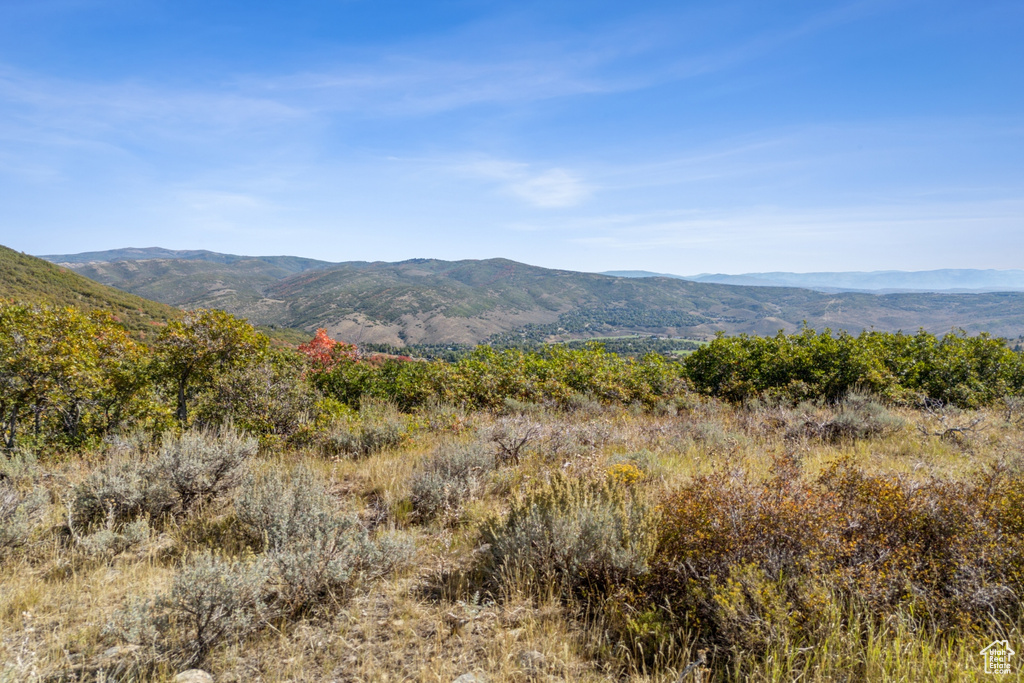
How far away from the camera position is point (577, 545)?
117 inches

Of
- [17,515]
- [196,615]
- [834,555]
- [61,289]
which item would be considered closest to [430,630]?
[196,615]

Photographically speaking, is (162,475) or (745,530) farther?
(162,475)

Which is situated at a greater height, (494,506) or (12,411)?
(12,411)

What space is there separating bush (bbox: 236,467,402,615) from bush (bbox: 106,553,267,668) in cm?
20

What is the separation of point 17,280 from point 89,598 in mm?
108148

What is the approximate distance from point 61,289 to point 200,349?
4016 inches

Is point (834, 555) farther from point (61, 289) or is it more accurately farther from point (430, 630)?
point (61, 289)

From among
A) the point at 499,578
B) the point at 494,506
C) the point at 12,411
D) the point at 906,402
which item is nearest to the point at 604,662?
the point at 499,578

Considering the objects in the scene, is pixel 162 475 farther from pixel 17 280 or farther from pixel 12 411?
pixel 17 280

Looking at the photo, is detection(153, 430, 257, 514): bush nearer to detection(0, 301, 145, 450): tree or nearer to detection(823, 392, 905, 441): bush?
detection(0, 301, 145, 450): tree

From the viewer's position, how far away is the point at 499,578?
303 cm

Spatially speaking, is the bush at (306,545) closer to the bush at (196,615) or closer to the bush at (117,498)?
the bush at (196,615)

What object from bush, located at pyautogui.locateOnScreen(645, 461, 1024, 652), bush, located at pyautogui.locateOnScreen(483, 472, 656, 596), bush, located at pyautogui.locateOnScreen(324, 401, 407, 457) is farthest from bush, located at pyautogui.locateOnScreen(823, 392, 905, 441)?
bush, located at pyautogui.locateOnScreen(324, 401, 407, 457)

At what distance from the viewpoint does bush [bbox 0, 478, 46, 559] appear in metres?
3.29
